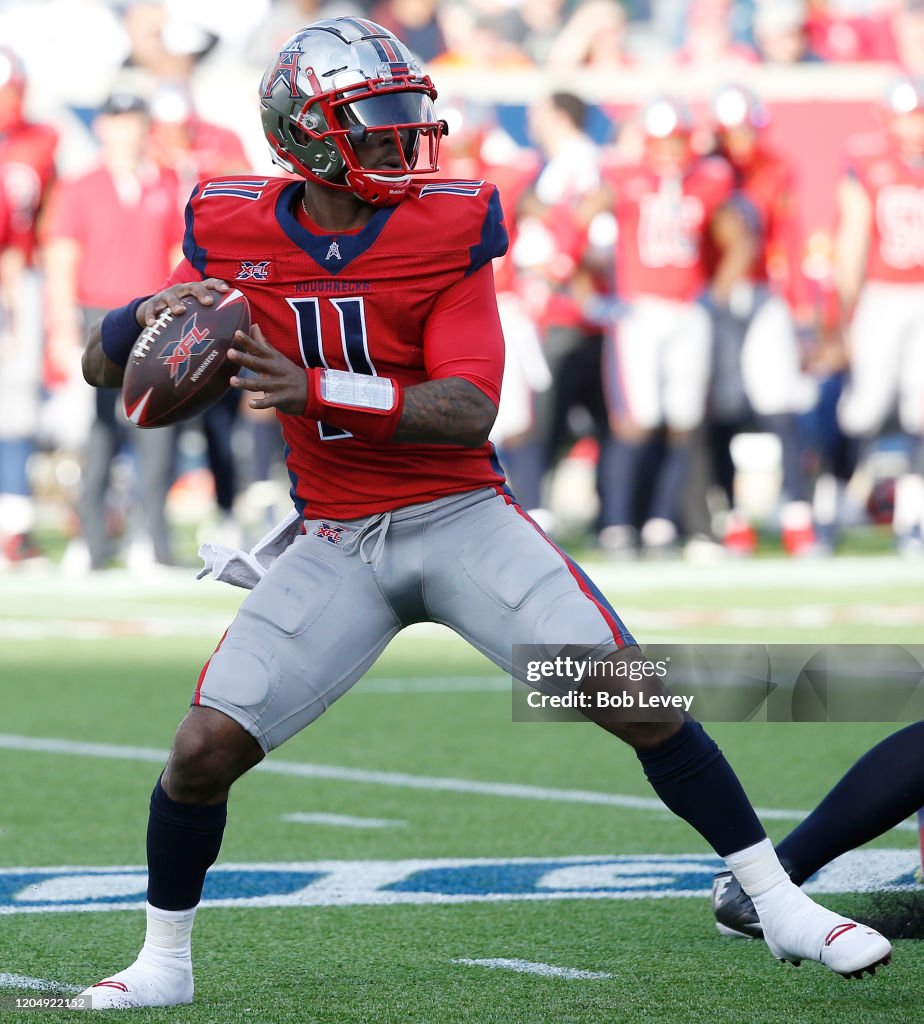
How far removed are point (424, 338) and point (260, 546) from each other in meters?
0.56

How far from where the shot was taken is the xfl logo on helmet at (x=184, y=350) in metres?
3.67

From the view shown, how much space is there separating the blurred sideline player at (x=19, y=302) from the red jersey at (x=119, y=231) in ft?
1.12

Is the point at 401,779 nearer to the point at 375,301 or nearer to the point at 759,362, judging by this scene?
the point at 375,301

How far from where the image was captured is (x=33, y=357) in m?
12.4

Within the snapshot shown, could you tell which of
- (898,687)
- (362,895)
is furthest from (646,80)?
(362,895)

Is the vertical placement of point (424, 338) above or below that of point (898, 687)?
above

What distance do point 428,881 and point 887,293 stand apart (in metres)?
9.05

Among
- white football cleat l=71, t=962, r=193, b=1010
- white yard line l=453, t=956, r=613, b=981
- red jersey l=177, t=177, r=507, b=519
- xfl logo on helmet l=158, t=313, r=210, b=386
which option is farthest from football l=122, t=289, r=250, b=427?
white yard line l=453, t=956, r=613, b=981

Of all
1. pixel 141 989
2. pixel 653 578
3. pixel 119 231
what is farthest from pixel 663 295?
pixel 141 989

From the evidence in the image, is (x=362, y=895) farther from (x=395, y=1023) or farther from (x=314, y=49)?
(x=314, y=49)

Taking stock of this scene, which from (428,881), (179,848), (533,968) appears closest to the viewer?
(179,848)

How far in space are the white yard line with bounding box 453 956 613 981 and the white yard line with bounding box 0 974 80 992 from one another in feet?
2.40

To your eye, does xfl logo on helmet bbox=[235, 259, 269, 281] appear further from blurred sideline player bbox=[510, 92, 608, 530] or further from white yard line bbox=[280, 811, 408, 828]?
blurred sideline player bbox=[510, 92, 608, 530]

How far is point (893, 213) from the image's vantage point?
12812 millimetres
